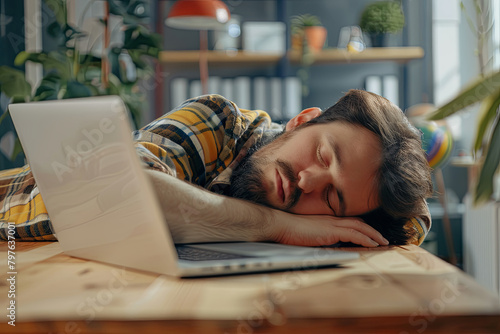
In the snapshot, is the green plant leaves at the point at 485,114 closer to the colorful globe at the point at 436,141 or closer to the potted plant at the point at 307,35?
the colorful globe at the point at 436,141

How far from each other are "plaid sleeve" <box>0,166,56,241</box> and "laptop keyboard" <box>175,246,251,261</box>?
0.32 metres

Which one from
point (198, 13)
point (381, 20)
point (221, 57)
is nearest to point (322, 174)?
point (198, 13)

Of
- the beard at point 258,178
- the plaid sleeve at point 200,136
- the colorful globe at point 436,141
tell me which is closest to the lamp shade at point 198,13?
the colorful globe at point 436,141

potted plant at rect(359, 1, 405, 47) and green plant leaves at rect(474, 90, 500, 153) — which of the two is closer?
green plant leaves at rect(474, 90, 500, 153)

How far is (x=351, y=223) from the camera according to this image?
0.90 meters

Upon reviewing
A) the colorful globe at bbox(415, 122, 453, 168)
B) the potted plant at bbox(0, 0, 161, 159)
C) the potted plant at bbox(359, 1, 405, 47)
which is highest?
the potted plant at bbox(359, 1, 405, 47)

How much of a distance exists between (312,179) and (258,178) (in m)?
0.15

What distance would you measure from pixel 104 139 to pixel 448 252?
3213 millimetres

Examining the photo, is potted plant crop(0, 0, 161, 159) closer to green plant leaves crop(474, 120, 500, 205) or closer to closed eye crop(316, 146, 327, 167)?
closed eye crop(316, 146, 327, 167)

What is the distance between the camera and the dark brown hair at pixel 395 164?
99 cm

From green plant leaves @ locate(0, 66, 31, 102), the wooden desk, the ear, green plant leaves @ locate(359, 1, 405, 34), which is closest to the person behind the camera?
the wooden desk

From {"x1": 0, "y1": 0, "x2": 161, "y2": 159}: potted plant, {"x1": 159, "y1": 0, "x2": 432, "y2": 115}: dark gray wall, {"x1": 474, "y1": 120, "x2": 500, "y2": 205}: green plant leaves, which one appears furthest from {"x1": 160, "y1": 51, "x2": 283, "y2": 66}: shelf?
{"x1": 474, "y1": 120, "x2": 500, "y2": 205}: green plant leaves

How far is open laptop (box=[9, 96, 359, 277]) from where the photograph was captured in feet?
1.72

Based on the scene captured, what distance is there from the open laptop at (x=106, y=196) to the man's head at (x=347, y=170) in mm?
294
